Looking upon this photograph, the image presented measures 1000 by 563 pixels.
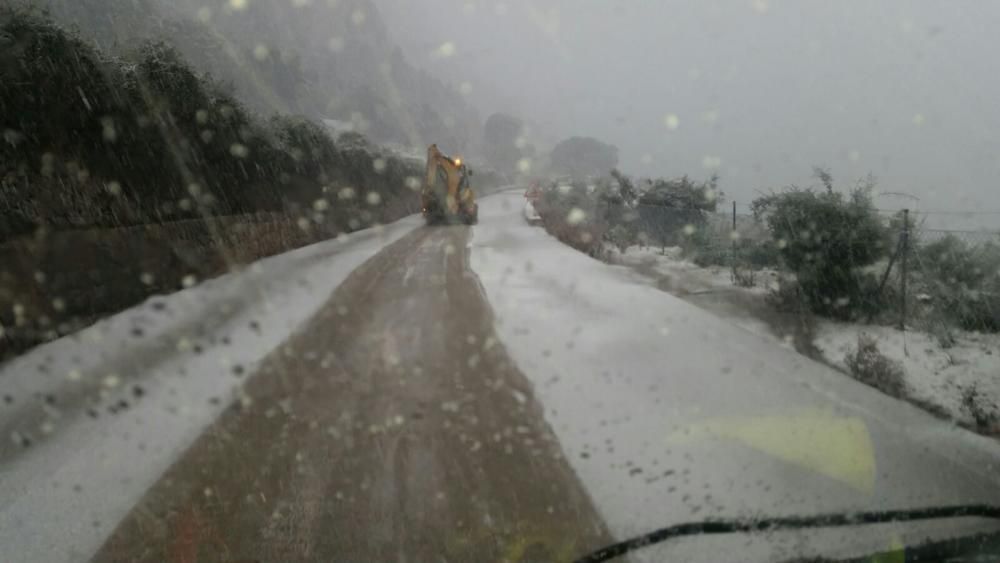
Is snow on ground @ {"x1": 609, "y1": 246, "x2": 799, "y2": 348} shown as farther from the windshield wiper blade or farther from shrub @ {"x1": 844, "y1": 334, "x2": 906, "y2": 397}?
the windshield wiper blade

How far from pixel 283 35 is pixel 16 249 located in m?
91.7

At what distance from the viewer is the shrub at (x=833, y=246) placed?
31.1 feet

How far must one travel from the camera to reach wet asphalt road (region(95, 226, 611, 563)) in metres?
3.69

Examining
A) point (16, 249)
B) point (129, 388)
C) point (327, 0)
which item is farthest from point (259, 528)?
point (327, 0)

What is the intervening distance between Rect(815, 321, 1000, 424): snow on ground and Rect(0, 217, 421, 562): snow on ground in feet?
21.5

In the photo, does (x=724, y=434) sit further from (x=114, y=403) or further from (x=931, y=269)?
(x=931, y=269)

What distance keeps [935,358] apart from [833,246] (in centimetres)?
268

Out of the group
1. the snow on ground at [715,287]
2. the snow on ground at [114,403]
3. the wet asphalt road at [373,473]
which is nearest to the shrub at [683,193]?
the snow on ground at [715,287]

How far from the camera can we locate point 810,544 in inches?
136

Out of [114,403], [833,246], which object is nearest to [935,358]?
[833,246]

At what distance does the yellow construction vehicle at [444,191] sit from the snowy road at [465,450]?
20831mm

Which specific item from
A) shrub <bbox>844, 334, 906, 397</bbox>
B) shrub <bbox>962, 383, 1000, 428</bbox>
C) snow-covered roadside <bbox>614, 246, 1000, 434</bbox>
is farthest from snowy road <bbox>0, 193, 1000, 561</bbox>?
snow-covered roadside <bbox>614, 246, 1000, 434</bbox>

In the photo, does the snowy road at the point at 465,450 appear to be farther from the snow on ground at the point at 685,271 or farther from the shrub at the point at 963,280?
the snow on ground at the point at 685,271

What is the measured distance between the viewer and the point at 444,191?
96.2 ft
